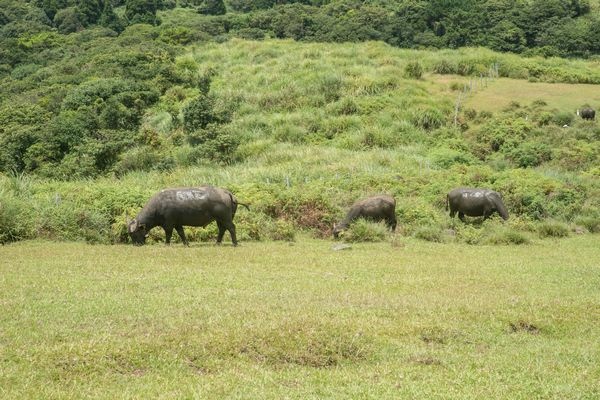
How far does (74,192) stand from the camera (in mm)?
22312

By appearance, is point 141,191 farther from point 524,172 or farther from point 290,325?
point 524,172

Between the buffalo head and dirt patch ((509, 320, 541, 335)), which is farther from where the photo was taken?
the buffalo head

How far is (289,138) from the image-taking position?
37.8 meters

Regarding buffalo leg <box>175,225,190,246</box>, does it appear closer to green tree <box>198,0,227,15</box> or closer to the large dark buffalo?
the large dark buffalo

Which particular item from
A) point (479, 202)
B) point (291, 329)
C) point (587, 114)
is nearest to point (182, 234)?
point (291, 329)

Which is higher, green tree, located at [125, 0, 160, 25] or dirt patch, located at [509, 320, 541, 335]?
dirt patch, located at [509, 320, 541, 335]

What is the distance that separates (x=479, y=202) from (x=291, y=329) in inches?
633

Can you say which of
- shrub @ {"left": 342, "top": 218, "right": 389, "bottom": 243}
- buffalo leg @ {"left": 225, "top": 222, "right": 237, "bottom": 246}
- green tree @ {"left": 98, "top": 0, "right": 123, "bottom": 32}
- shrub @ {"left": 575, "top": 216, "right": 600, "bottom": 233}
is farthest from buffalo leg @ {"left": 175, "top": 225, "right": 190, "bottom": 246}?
green tree @ {"left": 98, "top": 0, "right": 123, "bottom": 32}

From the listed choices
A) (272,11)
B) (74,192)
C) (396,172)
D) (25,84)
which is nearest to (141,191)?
(74,192)

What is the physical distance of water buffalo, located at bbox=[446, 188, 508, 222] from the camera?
23781mm

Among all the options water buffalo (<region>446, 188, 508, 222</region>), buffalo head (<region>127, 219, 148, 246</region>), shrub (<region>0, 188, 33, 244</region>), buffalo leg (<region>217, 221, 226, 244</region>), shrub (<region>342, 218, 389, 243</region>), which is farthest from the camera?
water buffalo (<region>446, 188, 508, 222</region>)

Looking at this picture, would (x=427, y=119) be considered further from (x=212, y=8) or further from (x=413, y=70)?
(x=212, y=8)

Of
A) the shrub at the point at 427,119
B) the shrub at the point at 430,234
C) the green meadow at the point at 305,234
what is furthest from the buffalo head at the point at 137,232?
the shrub at the point at 427,119

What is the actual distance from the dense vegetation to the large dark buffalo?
1.30 metres
